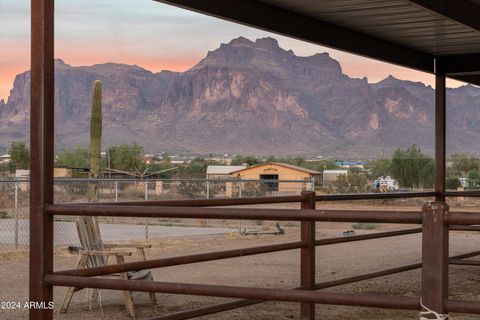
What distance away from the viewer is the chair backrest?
28.5ft

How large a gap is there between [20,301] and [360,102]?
108 m

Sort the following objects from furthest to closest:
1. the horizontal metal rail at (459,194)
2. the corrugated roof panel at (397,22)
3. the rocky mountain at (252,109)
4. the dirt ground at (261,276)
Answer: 1. the rocky mountain at (252,109)
2. the horizontal metal rail at (459,194)
3. the dirt ground at (261,276)
4. the corrugated roof panel at (397,22)

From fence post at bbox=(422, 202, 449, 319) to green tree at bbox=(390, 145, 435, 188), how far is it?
61.3 m

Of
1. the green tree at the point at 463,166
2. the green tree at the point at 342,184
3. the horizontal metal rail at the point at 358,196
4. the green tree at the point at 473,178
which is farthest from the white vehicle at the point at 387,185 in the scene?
the horizontal metal rail at the point at 358,196

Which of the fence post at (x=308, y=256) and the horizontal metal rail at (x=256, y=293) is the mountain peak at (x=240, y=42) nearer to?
the fence post at (x=308, y=256)

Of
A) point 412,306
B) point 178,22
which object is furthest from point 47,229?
point 178,22

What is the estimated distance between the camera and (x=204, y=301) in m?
9.86

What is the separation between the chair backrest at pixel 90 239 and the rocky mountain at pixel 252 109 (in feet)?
266

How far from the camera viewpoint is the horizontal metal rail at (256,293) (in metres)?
3.95

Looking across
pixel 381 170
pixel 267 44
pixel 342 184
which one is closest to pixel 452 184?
pixel 342 184

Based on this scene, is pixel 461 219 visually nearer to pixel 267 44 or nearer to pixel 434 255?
pixel 434 255

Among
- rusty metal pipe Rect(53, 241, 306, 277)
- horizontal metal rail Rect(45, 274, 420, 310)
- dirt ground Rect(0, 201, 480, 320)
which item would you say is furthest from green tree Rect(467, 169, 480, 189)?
horizontal metal rail Rect(45, 274, 420, 310)

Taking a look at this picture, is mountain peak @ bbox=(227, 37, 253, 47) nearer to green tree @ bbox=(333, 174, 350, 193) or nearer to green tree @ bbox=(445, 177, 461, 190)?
green tree @ bbox=(333, 174, 350, 193)

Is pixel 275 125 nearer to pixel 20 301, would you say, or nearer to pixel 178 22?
pixel 178 22
